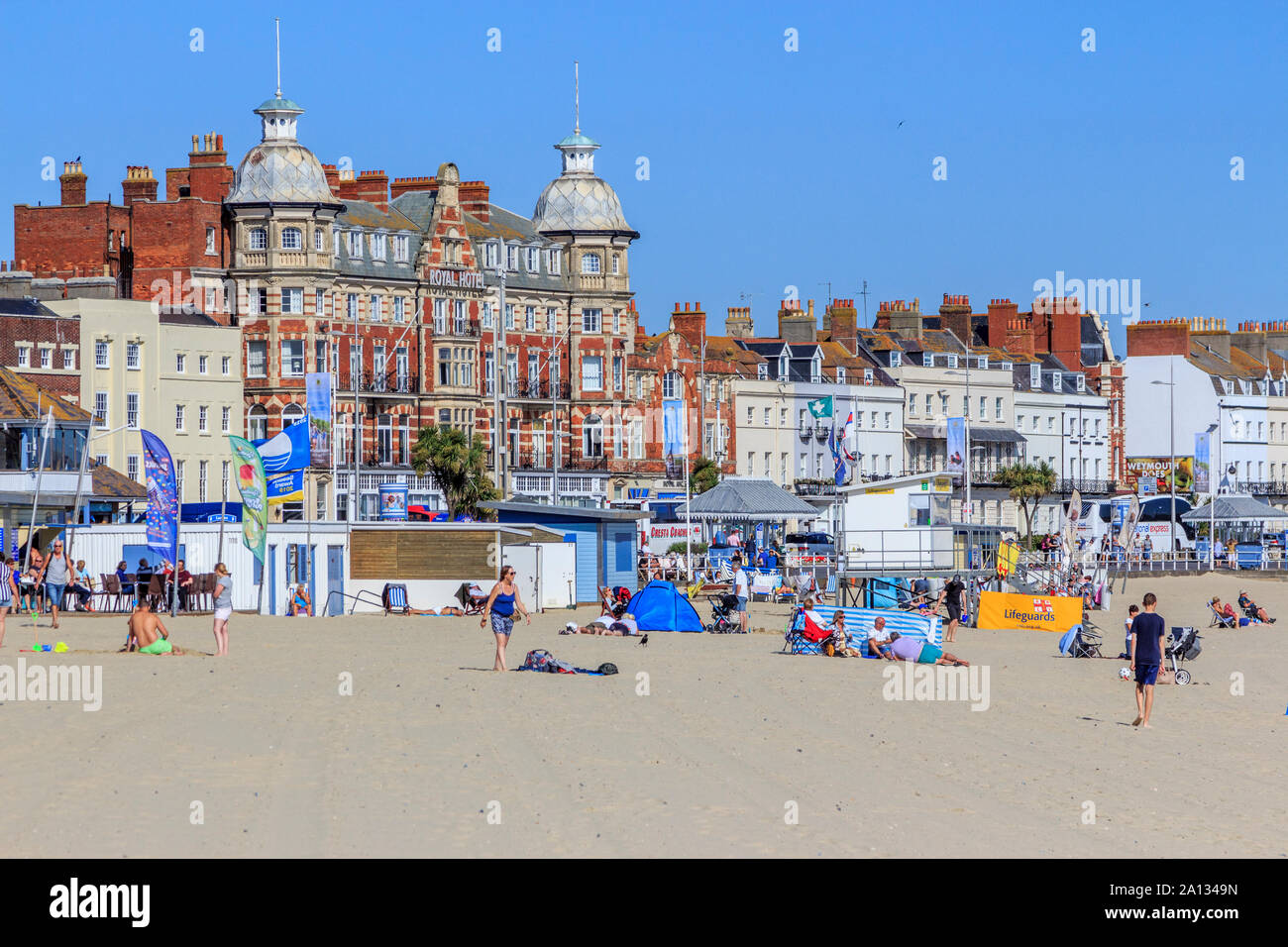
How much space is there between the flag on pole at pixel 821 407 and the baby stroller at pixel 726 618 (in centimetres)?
5290

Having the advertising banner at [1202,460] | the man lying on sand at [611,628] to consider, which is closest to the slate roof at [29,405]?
the man lying on sand at [611,628]

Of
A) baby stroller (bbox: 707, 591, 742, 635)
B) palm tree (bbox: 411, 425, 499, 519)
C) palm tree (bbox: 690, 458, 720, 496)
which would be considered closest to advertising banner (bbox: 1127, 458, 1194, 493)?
palm tree (bbox: 690, 458, 720, 496)

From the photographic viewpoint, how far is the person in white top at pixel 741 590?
4253 centimetres

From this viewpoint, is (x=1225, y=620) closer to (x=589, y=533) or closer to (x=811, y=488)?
(x=589, y=533)

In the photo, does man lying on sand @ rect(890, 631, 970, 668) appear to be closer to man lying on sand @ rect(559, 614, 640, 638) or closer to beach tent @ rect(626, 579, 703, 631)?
man lying on sand @ rect(559, 614, 640, 638)

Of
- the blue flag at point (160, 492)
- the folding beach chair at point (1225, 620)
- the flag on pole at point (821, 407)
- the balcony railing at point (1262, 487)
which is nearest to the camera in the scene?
the blue flag at point (160, 492)

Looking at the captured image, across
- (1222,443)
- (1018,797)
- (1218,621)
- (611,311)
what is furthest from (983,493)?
(1018,797)

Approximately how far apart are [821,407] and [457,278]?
22118 mm

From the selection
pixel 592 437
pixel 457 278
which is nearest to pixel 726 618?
pixel 457 278

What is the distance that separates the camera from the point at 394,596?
154ft

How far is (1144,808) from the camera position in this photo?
18172 mm

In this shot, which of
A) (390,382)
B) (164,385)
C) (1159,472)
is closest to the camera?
(164,385)

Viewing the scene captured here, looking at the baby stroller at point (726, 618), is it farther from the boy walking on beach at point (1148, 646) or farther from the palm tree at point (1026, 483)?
the palm tree at point (1026, 483)
